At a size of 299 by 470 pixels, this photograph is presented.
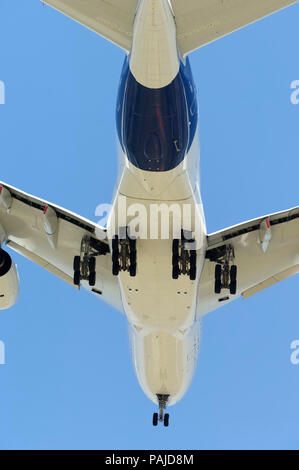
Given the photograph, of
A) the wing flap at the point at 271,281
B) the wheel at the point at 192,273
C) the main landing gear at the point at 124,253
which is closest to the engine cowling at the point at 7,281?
the main landing gear at the point at 124,253

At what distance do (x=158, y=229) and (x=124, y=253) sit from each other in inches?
43.6

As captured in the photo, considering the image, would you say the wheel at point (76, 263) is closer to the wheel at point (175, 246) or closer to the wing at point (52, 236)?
the wing at point (52, 236)

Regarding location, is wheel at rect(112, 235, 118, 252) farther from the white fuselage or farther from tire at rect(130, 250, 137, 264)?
tire at rect(130, 250, 137, 264)

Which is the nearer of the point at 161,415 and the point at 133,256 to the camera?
the point at 133,256

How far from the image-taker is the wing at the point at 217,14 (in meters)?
14.9

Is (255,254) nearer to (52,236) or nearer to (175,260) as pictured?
(175,260)

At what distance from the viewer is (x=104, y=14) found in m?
15.2

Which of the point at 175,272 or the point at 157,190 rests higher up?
the point at 157,190

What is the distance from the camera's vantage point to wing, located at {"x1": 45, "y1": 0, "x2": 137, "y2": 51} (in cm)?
1498

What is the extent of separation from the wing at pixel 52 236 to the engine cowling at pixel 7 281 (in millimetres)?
847

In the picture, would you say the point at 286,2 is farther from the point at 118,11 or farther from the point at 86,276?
the point at 86,276

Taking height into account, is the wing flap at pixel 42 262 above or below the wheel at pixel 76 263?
above

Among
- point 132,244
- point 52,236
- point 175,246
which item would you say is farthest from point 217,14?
point 52,236

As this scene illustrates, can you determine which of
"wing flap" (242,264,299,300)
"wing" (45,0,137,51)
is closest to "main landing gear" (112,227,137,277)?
"wing flap" (242,264,299,300)
